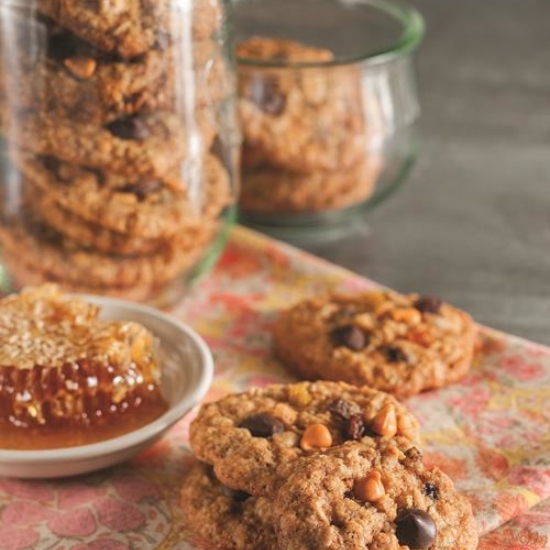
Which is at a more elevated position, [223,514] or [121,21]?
[121,21]

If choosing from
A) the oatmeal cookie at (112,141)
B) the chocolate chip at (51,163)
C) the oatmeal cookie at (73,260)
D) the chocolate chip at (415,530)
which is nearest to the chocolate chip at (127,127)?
the oatmeal cookie at (112,141)

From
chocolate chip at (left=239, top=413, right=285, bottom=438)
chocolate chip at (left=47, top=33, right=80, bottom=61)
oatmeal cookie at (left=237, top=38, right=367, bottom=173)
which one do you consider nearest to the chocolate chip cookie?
chocolate chip at (left=239, top=413, right=285, bottom=438)

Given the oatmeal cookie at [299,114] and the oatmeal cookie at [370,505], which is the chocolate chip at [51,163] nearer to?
the oatmeal cookie at [299,114]

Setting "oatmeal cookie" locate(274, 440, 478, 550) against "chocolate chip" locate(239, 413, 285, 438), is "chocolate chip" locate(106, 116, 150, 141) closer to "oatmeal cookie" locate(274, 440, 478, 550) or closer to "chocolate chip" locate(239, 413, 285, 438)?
"chocolate chip" locate(239, 413, 285, 438)

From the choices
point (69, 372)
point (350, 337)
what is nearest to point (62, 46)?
point (69, 372)

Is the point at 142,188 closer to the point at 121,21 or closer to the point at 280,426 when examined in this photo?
the point at 121,21

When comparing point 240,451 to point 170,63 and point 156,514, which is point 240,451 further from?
point 170,63

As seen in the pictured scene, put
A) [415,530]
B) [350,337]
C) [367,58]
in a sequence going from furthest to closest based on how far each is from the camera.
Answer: [367,58], [350,337], [415,530]

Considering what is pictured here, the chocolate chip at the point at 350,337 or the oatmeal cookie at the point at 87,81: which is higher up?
the oatmeal cookie at the point at 87,81
